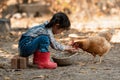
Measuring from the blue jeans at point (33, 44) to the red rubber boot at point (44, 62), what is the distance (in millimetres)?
58

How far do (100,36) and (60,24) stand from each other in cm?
88

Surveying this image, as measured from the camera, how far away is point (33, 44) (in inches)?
226

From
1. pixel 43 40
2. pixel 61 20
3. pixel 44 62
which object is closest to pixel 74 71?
pixel 44 62

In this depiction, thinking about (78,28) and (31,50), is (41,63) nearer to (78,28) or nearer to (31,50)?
(31,50)

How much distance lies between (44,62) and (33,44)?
288mm

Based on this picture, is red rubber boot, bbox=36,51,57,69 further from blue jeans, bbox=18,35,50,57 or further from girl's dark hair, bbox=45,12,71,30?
girl's dark hair, bbox=45,12,71,30

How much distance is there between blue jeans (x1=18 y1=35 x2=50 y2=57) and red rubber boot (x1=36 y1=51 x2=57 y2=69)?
6cm

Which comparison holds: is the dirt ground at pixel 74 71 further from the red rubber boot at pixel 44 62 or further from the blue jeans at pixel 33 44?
the blue jeans at pixel 33 44

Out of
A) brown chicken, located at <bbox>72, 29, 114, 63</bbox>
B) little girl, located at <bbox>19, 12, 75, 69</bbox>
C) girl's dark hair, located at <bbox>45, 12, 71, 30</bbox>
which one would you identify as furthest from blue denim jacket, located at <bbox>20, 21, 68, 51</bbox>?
brown chicken, located at <bbox>72, 29, 114, 63</bbox>

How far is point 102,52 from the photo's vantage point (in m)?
6.07

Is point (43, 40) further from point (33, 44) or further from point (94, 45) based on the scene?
point (94, 45)

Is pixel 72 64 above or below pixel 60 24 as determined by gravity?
below

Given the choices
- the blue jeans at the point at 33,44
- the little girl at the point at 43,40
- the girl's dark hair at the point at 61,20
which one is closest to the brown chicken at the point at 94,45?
the little girl at the point at 43,40

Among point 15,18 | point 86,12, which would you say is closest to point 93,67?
point 86,12
